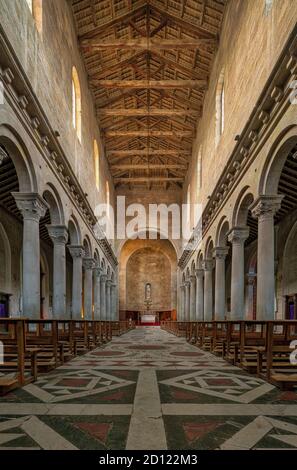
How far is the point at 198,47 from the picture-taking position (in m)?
16.4

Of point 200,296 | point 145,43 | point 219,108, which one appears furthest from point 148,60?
point 200,296

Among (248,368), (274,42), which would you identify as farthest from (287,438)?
(274,42)

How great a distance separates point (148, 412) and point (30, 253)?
7029mm

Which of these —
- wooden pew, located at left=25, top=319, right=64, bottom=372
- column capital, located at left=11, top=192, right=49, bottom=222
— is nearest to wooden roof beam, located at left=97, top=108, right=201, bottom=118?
column capital, located at left=11, top=192, right=49, bottom=222

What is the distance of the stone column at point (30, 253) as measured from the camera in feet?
31.6

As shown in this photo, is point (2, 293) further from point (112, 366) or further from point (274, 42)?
point (274, 42)

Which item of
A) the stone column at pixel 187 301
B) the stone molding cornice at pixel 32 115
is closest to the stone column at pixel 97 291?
the stone molding cornice at pixel 32 115

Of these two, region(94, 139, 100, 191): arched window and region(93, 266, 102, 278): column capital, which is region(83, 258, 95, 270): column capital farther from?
region(94, 139, 100, 191): arched window

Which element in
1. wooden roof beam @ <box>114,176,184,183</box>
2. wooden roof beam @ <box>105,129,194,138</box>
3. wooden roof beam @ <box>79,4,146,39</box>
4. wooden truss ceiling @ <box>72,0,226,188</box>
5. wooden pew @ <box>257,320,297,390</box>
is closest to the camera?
wooden pew @ <box>257,320,297,390</box>

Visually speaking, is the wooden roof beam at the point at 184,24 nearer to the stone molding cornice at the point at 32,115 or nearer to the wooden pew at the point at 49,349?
the stone molding cornice at the point at 32,115

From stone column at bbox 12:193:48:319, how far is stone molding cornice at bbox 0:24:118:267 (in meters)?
1.67

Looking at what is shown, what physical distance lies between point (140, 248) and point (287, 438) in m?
33.8

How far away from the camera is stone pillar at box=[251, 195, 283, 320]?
30.8 feet

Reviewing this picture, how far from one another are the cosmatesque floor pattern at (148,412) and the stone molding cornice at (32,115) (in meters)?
6.20
